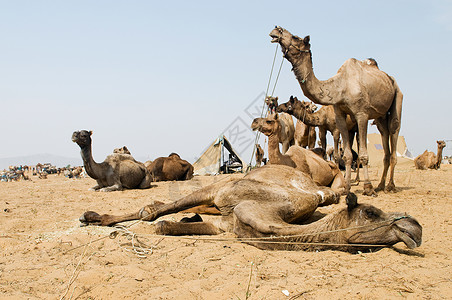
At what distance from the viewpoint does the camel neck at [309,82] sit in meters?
7.71

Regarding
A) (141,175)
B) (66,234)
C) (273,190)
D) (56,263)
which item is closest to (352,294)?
(273,190)

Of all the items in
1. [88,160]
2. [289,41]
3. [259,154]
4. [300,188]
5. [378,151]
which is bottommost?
[300,188]

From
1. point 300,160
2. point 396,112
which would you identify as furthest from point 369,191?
point 396,112

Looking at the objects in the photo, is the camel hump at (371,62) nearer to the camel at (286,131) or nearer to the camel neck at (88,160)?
the camel at (286,131)

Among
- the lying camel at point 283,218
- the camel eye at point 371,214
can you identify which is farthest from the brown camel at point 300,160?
the camel eye at point 371,214

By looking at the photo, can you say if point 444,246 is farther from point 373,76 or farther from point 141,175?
point 141,175

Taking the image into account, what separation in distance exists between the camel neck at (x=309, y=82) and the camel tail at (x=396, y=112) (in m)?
1.64

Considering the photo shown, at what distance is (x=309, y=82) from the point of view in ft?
25.7

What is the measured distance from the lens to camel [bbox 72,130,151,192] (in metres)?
10.6

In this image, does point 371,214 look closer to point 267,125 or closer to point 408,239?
point 408,239

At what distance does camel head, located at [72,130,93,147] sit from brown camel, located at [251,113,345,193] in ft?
17.2

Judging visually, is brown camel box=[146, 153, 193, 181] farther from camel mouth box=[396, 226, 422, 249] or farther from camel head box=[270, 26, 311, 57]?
camel mouth box=[396, 226, 422, 249]

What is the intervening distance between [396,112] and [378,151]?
15.0 metres

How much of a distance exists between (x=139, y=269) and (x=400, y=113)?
7.31 m
